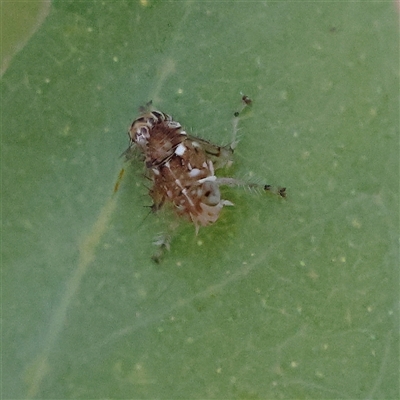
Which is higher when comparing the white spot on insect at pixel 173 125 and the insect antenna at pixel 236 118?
the insect antenna at pixel 236 118

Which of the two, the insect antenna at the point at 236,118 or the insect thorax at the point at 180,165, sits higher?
the insect antenna at the point at 236,118

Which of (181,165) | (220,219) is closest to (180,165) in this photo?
(181,165)

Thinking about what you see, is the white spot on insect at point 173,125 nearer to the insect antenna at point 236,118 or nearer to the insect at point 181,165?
the insect at point 181,165

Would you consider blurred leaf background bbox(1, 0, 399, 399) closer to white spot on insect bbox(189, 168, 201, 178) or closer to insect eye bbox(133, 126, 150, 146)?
insect eye bbox(133, 126, 150, 146)

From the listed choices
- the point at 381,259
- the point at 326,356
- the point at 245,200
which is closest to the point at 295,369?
the point at 326,356

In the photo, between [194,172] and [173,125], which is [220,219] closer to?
[194,172]

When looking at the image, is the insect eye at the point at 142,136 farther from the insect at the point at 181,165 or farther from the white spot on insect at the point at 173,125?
the white spot on insect at the point at 173,125

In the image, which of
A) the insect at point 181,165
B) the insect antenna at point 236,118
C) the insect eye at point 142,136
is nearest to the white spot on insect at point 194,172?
the insect at point 181,165

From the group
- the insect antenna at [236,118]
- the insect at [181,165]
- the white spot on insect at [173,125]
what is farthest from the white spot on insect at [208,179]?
the white spot on insect at [173,125]

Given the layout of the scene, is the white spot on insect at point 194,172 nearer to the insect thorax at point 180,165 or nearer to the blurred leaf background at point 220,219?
the insect thorax at point 180,165
